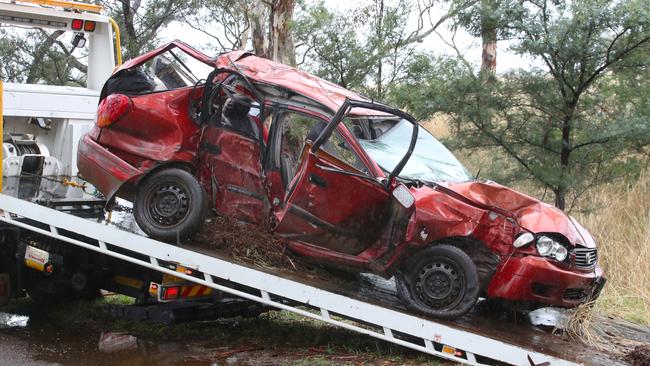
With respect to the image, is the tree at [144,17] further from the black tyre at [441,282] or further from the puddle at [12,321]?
the black tyre at [441,282]

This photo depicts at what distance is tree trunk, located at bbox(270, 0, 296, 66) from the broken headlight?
23.6 ft

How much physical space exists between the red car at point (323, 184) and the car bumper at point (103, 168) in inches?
0.5

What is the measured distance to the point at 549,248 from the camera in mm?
5840

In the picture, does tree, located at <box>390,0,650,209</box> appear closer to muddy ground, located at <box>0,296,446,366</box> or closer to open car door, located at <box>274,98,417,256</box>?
muddy ground, located at <box>0,296,446,366</box>

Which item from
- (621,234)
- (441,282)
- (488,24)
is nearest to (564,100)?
(488,24)

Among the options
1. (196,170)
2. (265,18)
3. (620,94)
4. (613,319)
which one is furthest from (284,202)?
(265,18)

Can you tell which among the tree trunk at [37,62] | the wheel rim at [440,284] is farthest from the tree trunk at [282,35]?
the tree trunk at [37,62]

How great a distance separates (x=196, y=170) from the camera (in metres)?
6.80

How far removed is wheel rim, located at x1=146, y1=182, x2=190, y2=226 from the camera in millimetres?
6535

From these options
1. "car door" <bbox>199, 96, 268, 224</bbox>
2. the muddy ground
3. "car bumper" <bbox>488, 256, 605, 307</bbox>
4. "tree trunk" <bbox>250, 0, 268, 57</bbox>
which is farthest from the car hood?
"tree trunk" <bbox>250, 0, 268, 57</bbox>

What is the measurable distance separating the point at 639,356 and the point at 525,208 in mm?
1439

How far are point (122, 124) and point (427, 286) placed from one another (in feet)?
10.1

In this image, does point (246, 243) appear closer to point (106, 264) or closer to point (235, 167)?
point (235, 167)

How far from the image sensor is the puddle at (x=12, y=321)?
7.86 meters
